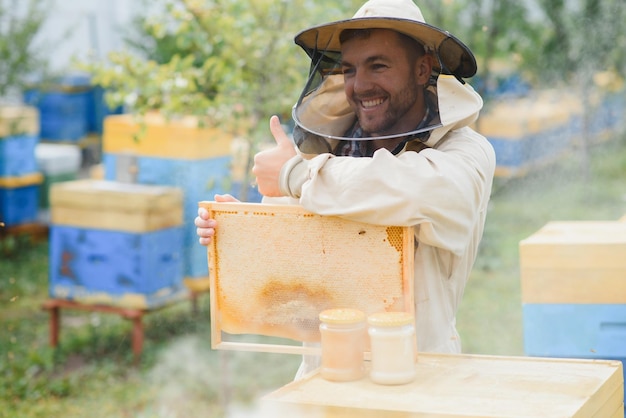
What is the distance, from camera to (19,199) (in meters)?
6.20

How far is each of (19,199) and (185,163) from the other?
2.21 m

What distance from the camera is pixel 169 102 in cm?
379

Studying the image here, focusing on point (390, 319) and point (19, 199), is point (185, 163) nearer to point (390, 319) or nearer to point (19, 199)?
point (19, 199)

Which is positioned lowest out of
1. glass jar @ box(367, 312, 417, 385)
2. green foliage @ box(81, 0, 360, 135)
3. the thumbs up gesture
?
glass jar @ box(367, 312, 417, 385)

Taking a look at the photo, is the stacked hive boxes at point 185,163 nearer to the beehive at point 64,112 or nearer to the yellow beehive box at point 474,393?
the yellow beehive box at point 474,393

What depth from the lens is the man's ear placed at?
1.82 meters

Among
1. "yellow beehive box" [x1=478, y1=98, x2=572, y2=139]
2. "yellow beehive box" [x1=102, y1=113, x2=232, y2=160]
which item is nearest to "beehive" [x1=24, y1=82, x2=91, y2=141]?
"yellow beehive box" [x1=102, y1=113, x2=232, y2=160]

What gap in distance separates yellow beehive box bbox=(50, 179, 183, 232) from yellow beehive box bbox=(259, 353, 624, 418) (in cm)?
272

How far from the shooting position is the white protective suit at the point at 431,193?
159cm

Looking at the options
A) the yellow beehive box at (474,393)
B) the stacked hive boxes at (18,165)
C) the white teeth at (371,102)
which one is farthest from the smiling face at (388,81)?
the stacked hive boxes at (18,165)

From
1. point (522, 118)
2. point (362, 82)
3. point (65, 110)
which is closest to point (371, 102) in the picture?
point (362, 82)

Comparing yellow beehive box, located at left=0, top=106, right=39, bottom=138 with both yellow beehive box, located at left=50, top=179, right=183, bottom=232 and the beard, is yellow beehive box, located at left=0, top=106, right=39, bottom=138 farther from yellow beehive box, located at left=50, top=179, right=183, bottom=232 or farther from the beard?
the beard

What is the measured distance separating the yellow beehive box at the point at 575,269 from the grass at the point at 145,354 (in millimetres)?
1625

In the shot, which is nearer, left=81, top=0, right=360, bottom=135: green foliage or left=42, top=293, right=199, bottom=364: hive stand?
left=81, top=0, right=360, bottom=135: green foliage
